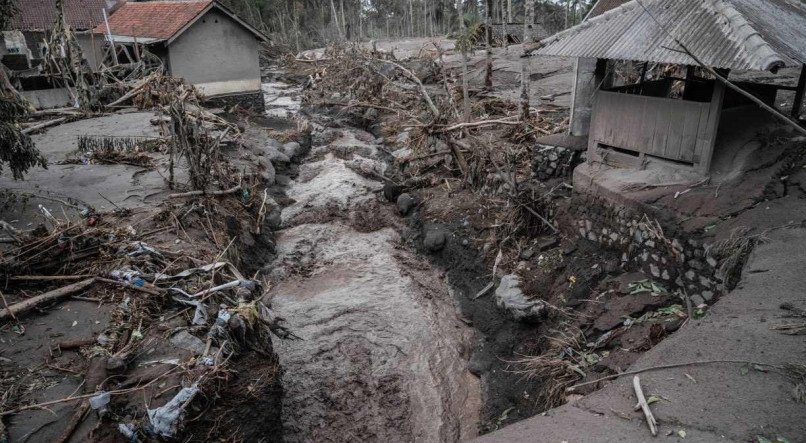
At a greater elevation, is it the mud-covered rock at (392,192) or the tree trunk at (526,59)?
the tree trunk at (526,59)

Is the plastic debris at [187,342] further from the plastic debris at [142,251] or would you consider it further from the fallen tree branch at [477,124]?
the fallen tree branch at [477,124]

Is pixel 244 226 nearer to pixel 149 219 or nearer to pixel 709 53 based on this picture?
pixel 149 219

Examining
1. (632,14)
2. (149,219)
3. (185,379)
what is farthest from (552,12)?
(185,379)

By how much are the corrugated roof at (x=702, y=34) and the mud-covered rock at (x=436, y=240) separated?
4.30 m

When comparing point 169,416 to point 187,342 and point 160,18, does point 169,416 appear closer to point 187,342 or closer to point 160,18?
point 187,342

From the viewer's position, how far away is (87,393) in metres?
5.25

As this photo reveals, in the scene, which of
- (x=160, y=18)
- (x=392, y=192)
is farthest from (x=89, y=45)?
(x=392, y=192)

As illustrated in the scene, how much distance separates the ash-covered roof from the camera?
749 inches

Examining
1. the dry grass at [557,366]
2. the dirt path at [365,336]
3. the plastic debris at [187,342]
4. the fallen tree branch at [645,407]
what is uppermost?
the fallen tree branch at [645,407]

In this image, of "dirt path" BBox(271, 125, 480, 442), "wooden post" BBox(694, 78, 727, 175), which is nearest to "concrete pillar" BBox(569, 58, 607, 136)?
"wooden post" BBox(694, 78, 727, 175)

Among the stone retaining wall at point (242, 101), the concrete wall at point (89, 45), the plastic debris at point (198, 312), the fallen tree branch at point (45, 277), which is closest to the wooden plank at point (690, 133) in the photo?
the plastic debris at point (198, 312)

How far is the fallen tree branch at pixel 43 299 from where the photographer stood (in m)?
6.31

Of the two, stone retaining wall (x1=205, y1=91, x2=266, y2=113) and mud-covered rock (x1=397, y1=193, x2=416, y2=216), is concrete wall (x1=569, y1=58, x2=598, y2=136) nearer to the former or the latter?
mud-covered rock (x1=397, y1=193, x2=416, y2=216)

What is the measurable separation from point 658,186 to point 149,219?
8.39m
